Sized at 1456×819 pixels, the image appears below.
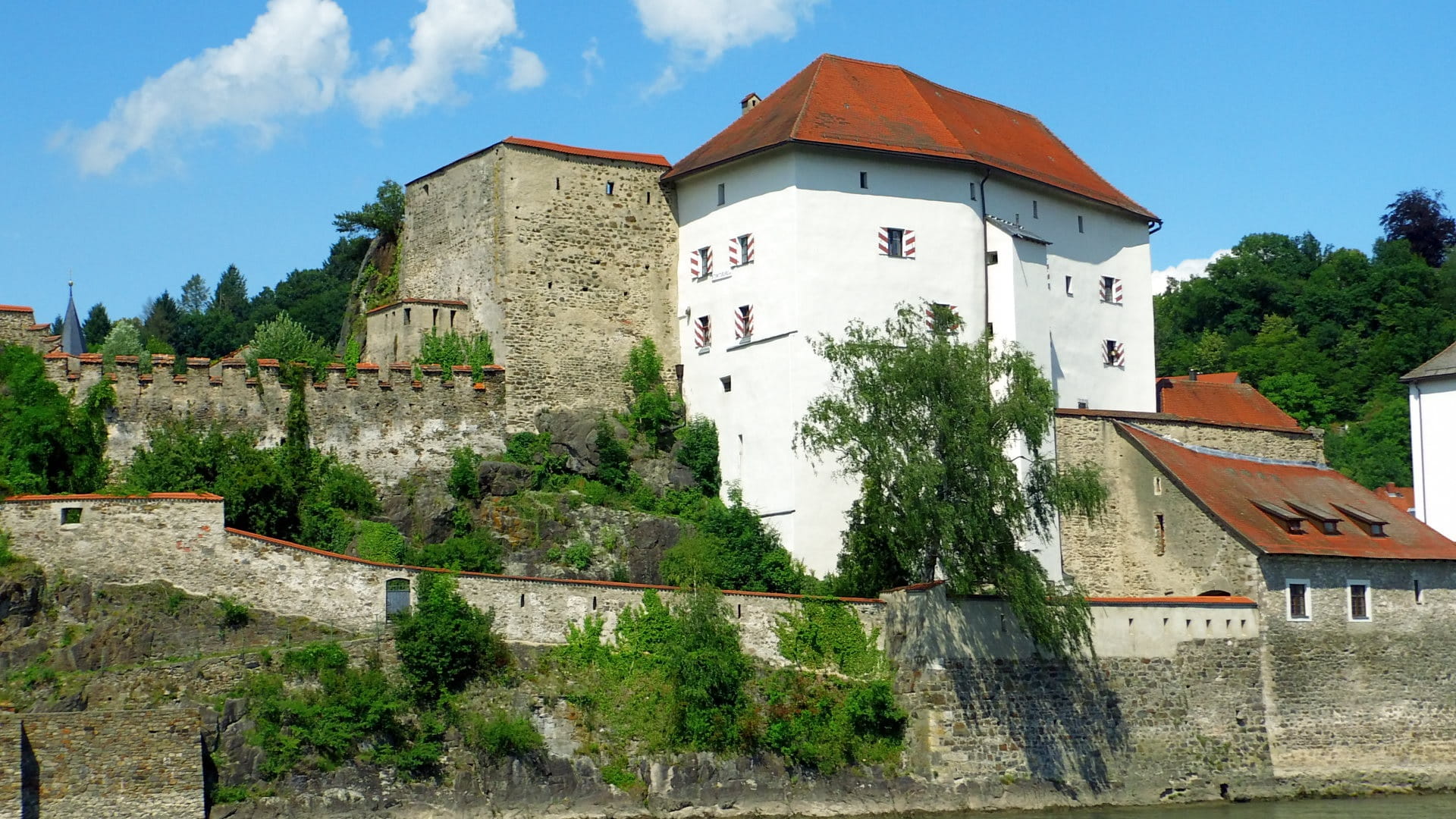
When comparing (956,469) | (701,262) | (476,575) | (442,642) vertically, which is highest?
(701,262)

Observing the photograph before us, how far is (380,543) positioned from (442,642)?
6.02 meters

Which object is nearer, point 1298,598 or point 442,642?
point 442,642

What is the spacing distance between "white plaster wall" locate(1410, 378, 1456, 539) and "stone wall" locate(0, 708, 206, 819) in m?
37.5

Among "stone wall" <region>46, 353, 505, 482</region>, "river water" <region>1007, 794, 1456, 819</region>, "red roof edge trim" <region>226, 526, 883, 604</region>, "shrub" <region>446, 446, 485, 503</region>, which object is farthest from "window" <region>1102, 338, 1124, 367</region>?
"shrub" <region>446, 446, 485, 503</region>

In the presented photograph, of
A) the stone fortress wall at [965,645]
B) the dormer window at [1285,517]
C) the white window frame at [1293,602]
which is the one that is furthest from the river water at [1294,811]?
the dormer window at [1285,517]

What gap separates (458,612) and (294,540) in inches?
212

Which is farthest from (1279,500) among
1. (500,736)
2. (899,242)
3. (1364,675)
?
(500,736)

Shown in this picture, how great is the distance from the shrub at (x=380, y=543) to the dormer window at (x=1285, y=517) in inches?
814

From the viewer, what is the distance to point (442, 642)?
111ft

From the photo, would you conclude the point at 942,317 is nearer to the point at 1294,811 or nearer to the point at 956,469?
the point at 956,469

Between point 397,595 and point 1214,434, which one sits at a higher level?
point 1214,434

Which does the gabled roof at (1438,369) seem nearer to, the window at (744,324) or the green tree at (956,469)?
the green tree at (956,469)

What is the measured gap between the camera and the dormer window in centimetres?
4356

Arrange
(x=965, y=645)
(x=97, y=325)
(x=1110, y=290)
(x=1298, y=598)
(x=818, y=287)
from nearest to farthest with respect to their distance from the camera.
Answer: (x=965, y=645) → (x=1298, y=598) → (x=818, y=287) → (x=1110, y=290) → (x=97, y=325)
